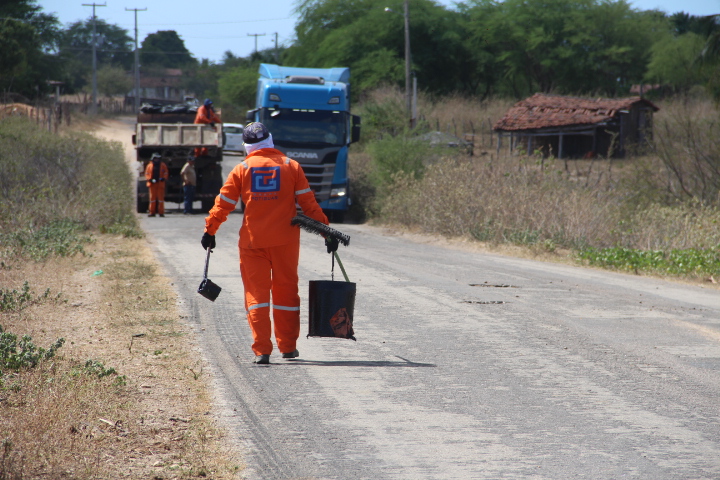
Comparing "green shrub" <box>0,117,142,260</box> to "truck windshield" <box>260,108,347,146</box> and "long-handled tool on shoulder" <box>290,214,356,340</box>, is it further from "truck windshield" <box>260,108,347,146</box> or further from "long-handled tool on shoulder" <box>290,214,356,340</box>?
"long-handled tool on shoulder" <box>290,214,356,340</box>

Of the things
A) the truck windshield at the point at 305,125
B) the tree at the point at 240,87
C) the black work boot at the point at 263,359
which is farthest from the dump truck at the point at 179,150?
the tree at the point at 240,87

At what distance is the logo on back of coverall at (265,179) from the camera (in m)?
6.11

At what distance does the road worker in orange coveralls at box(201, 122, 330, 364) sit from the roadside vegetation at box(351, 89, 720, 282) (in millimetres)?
8047

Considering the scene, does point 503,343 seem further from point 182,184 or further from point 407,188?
point 182,184

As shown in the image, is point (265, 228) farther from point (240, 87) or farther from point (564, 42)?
point (240, 87)

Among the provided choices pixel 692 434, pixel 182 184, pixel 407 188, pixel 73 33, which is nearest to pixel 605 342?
pixel 692 434

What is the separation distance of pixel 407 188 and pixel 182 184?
21.5 feet

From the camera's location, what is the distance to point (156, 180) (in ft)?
68.1

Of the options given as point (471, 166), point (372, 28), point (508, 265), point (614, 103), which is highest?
point (372, 28)

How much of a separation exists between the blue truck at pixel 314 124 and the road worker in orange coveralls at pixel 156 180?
2.80m

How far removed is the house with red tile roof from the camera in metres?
43.6

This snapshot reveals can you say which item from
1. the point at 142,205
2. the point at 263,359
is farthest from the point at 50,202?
the point at 263,359

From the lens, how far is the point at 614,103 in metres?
44.2

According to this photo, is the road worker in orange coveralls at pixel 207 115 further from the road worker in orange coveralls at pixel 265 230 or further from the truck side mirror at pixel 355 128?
the road worker in orange coveralls at pixel 265 230
